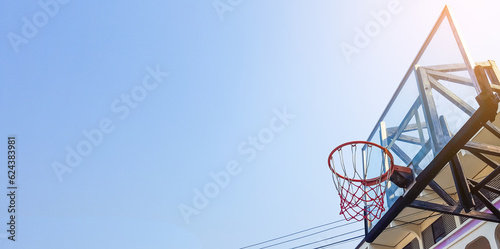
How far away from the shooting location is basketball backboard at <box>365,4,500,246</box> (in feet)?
19.2

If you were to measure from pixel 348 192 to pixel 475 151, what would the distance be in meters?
Answer: 1.93

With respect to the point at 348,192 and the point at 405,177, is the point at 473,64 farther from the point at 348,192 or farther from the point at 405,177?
the point at 348,192

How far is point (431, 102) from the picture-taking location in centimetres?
689

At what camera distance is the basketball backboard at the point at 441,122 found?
585 cm

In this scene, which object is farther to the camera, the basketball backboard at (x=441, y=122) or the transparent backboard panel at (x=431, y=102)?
the transparent backboard panel at (x=431, y=102)

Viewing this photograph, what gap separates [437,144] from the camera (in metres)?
6.34

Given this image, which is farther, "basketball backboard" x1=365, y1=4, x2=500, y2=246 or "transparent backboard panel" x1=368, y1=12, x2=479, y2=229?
"transparent backboard panel" x1=368, y1=12, x2=479, y2=229

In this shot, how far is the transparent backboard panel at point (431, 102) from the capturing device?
6.22m

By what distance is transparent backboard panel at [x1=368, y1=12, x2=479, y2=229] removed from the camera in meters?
6.22

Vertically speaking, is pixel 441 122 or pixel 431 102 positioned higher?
pixel 431 102

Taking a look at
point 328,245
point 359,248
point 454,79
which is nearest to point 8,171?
point 328,245

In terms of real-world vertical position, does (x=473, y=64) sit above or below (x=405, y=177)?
above

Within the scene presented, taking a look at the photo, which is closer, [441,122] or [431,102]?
[441,122]

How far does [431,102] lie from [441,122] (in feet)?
1.50
